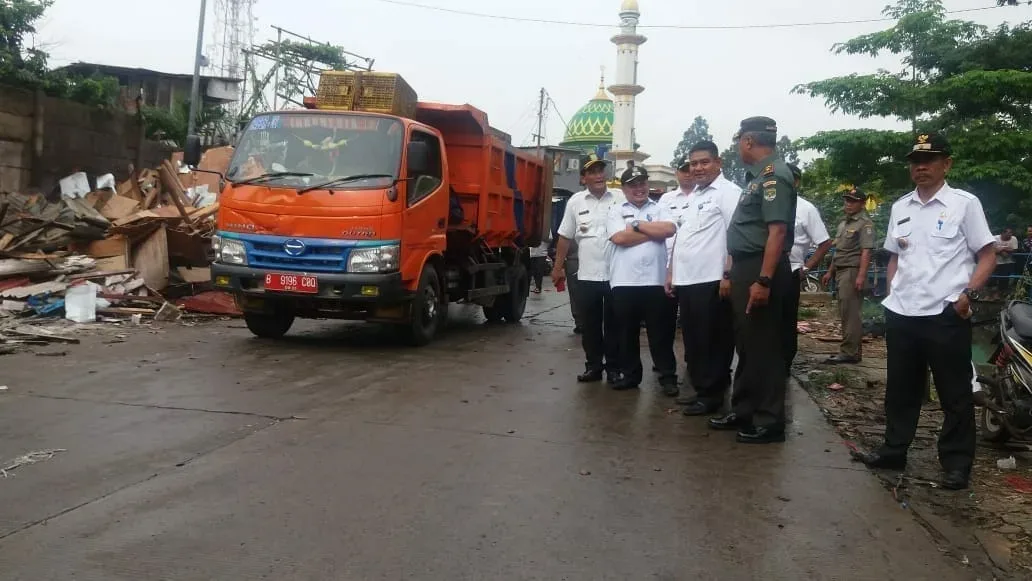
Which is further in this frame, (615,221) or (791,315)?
(615,221)

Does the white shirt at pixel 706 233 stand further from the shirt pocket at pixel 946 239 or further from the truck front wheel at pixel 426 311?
the truck front wheel at pixel 426 311

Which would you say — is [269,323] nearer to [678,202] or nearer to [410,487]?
[678,202]

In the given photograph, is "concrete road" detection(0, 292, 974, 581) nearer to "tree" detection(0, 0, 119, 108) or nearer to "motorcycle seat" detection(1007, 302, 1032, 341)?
"motorcycle seat" detection(1007, 302, 1032, 341)

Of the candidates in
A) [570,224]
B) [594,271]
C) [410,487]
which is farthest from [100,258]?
[410,487]

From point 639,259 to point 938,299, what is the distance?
2529 mm

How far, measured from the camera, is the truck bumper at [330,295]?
7906 millimetres

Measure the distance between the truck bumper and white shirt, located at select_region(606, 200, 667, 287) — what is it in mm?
2310

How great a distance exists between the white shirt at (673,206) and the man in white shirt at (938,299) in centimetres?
181

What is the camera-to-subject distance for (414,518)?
12.2ft

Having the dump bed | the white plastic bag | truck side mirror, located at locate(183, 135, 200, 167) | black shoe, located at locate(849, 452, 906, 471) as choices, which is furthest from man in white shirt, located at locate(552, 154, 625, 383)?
the white plastic bag

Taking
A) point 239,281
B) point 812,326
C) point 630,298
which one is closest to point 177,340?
point 239,281

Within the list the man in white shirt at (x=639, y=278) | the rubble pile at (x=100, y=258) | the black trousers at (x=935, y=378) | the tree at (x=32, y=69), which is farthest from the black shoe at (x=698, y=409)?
the tree at (x=32, y=69)

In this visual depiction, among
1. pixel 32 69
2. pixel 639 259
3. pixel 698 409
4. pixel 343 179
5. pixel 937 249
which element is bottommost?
pixel 698 409

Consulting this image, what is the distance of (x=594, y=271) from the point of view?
23.2 ft
